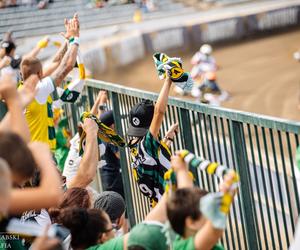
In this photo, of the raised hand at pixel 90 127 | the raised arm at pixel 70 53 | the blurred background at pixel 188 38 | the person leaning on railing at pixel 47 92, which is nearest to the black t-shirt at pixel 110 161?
the person leaning on railing at pixel 47 92

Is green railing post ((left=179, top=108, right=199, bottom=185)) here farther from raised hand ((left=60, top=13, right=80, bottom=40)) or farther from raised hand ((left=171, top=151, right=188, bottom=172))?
raised hand ((left=171, top=151, right=188, bottom=172))

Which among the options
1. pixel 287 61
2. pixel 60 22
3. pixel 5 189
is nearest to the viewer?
pixel 5 189

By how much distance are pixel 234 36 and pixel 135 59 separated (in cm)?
736

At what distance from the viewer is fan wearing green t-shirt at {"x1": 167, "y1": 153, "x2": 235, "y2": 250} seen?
352cm

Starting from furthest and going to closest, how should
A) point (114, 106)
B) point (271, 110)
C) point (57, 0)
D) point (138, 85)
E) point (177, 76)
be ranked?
point (57, 0), point (138, 85), point (271, 110), point (114, 106), point (177, 76)

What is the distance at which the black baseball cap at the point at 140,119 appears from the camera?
19.4 feet

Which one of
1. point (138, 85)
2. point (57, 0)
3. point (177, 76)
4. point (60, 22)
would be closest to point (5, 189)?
point (177, 76)

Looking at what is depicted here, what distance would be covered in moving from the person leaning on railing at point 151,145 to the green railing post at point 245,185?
1.97 feet

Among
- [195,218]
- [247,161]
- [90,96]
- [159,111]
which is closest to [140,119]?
[159,111]

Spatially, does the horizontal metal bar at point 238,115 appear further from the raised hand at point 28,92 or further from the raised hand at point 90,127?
the raised hand at point 28,92

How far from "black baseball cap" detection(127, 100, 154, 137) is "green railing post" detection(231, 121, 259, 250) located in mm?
837

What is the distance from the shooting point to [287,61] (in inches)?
1110

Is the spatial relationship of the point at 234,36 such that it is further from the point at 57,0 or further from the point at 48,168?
the point at 48,168

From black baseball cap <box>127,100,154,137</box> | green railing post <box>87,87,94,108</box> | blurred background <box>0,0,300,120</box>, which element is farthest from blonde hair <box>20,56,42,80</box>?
blurred background <box>0,0,300,120</box>
